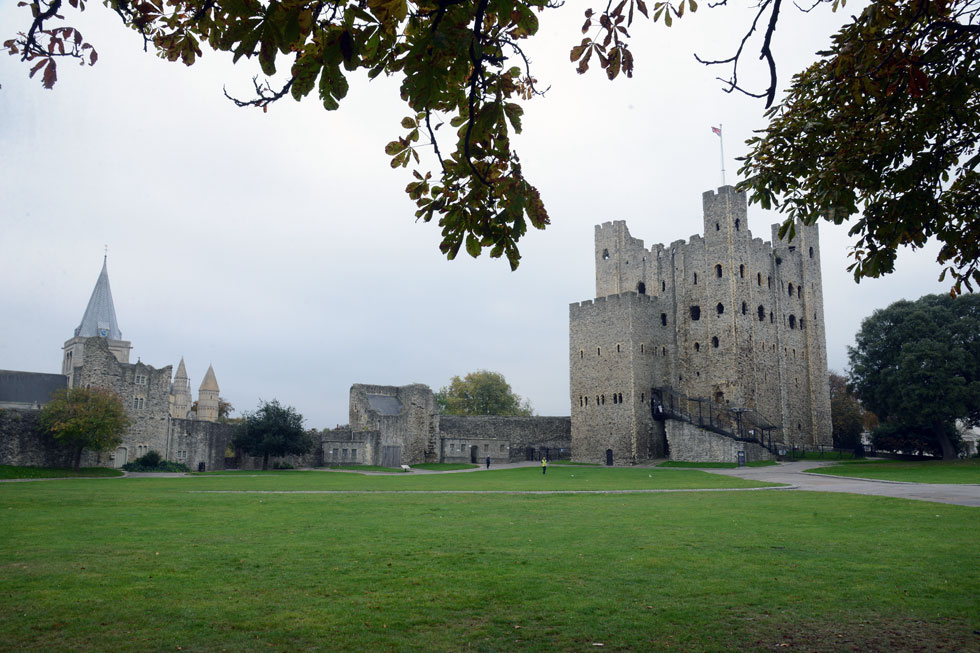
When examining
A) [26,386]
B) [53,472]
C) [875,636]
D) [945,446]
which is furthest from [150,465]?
[945,446]

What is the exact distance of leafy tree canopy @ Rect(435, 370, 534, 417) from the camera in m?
81.4

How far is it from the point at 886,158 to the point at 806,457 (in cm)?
4804

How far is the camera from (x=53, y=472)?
36.2 m

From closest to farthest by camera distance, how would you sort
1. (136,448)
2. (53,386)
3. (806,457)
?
1. (136,448)
2. (806,457)
3. (53,386)

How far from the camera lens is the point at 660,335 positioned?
55.7 metres

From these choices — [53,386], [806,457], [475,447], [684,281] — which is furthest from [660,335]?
[53,386]

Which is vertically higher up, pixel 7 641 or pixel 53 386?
pixel 53 386

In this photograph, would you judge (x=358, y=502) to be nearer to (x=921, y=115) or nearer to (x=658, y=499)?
(x=658, y=499)

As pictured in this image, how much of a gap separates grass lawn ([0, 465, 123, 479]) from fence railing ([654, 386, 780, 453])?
1440 inches

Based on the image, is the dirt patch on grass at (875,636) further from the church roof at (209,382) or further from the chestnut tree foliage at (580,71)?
the church roof at (209,382)

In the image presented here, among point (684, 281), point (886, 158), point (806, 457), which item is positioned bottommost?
point (806, 457)

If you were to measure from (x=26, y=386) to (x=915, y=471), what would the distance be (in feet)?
193

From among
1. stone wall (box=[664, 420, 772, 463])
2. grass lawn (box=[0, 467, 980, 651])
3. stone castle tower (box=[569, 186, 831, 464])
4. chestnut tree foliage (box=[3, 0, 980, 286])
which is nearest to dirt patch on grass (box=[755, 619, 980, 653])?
grass lawn (box=[0, 467, 980, 651])

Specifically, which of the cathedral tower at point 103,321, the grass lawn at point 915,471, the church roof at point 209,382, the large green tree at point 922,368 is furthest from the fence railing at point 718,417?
the church roof at point 209,382
